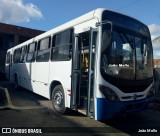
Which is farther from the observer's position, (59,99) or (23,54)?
(23,54)

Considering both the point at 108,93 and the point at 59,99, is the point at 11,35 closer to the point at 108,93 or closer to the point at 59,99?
the point at 59,99

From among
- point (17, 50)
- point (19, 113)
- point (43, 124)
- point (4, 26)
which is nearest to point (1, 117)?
point (19, 113)

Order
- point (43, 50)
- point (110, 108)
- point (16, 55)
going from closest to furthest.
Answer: point (110, 108) < point (43, 50) < point (16, 55)

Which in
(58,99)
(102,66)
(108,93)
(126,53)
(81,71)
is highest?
(126,53)

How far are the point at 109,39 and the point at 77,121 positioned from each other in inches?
110

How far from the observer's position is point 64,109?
7895 millimetres

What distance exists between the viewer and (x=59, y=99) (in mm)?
8156

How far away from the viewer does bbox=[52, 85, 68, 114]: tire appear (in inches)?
312

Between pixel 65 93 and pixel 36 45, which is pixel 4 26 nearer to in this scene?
pixel 36 45

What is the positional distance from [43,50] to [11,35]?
24248mm

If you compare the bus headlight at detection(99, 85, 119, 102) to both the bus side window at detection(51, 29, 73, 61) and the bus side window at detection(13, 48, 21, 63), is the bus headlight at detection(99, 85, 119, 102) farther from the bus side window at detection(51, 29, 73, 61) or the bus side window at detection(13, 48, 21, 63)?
the bus side window at detection(13, 48, 21, 63)

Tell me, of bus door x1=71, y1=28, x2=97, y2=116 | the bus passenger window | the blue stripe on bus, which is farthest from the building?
the blue stripe on bus

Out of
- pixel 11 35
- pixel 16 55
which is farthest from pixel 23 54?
pixel 11 35

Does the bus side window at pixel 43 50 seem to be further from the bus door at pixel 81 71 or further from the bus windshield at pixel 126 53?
the bus windshield at pixel 126 53
